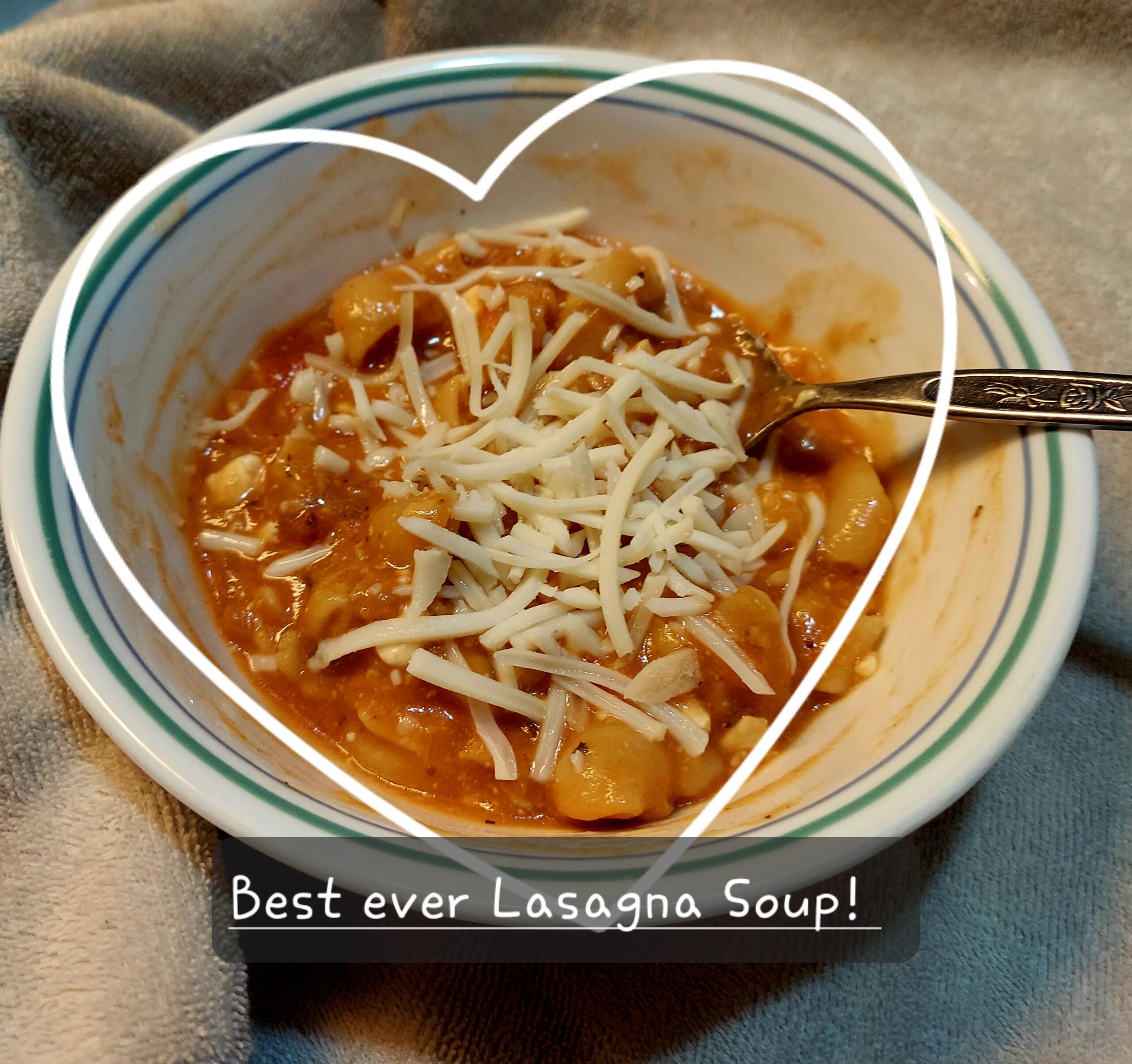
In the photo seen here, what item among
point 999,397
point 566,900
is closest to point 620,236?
point 999,397

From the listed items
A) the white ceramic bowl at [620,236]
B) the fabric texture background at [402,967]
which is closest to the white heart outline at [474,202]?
the white ceramic bowl at [620,236]

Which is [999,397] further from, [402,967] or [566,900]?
[402,967]

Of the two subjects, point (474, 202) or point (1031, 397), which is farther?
point (474, 202)

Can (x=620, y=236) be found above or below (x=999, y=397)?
below

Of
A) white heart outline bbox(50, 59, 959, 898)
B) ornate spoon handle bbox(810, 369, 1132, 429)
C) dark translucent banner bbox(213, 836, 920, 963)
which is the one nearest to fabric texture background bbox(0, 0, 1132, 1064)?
dark translucent banner bbox(213, 836, 920, 963)

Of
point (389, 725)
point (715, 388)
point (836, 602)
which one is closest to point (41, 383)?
point (389, 725)

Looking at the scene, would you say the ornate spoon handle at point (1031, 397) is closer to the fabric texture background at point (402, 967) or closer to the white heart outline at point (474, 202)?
the white heart outline at point (474, 202)
